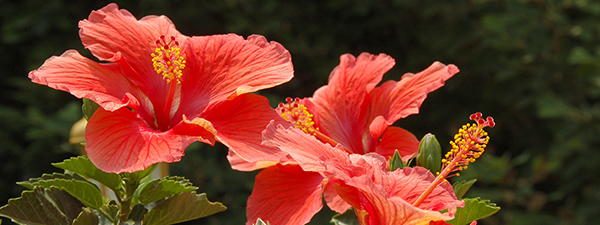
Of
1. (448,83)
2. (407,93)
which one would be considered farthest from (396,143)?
(448,83)

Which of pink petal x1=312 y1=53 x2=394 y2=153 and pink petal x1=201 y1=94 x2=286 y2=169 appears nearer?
pink petal x1=201 y1=94 x2=286 y2=169

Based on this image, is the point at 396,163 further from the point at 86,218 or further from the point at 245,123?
the point at 86,218

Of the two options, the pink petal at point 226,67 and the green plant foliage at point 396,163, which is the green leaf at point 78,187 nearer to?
the pink petal at point 226,67

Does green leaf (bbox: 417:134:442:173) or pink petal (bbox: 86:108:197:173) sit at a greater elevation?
green leaf (bbox: 417:134:442:173)

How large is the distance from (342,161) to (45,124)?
256cm

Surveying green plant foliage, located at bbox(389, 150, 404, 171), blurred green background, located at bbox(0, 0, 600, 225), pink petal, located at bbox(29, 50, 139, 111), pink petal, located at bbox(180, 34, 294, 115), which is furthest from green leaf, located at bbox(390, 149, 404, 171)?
blurred green background, located at bbox(0, 0, 600, 225)

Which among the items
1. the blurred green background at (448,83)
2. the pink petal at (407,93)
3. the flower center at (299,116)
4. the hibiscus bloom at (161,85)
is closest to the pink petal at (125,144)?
the hibiscus bloom at (161,85)

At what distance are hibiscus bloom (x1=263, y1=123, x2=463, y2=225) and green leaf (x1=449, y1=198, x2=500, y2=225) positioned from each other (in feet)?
0.10

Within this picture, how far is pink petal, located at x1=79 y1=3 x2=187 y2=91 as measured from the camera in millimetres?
850

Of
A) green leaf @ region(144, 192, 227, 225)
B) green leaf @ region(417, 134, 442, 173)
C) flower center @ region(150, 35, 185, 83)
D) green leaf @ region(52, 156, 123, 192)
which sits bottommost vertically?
green leaf @ region(144, 192, 227, 225)

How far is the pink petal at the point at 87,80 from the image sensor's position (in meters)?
0.79

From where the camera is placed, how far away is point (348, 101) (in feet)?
3.18

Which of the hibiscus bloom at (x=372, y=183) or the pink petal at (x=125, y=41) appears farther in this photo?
the pink petal at (x=125, y=41)

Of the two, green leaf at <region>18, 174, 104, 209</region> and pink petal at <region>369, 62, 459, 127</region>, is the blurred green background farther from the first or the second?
green leaf at <region>18, 174, 104, 209</region>
